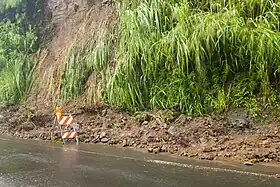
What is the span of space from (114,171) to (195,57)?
2.96 m

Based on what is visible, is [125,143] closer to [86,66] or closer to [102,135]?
[102,135]

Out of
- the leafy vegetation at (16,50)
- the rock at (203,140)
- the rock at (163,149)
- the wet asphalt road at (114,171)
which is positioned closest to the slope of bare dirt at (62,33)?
the leafy vegetation at (16,50)

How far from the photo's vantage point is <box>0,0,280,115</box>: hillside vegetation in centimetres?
672

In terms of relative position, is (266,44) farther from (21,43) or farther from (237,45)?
(21,43)

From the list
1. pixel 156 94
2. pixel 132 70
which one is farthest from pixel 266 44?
pixel 132 70

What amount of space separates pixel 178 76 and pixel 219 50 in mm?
1067

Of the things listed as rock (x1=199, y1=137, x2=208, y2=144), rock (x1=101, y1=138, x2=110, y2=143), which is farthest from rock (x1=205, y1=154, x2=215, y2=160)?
rock (x1=101, y1=138, x2=110, y2=143)

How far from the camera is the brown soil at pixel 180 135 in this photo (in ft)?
19.4

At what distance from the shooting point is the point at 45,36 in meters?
12.9

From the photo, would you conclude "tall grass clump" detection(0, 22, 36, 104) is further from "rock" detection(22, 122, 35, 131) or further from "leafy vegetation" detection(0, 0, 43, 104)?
"rock" detection(22, 122, 35, 131)

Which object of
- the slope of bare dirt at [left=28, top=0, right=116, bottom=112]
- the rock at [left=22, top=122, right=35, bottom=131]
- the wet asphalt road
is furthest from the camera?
the slope of bare dirt at [left=28, top=0, right=116, bottom=112]

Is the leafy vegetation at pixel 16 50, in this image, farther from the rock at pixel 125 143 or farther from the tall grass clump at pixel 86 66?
the rock at pixel 125 143

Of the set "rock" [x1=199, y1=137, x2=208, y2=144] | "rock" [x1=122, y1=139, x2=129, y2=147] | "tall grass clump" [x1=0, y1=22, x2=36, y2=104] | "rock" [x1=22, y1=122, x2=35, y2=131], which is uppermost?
"tall grass clump" [x1=0, y1=22, x2=36, y2=104]

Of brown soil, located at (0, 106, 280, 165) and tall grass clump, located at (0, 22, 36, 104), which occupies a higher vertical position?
tall grass clump, located at (0, 22, 36, 104)
